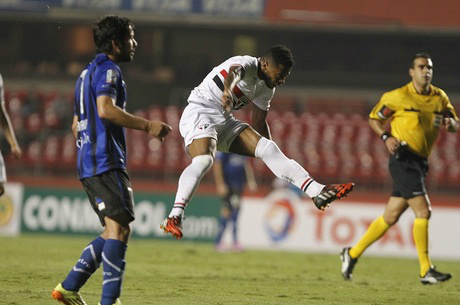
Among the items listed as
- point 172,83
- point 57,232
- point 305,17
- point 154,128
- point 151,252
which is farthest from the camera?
point 172,83

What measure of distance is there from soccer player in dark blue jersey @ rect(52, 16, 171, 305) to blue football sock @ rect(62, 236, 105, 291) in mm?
164

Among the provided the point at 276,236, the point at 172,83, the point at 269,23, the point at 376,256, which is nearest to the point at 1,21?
the point at 172,83

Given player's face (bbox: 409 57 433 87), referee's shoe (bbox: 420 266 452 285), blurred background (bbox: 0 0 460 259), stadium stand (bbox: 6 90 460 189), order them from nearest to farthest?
referee's shoe (bbox: 420 266 452 285) < player's face (bbox: 409 57 433 87) < blurred background (bbox: 0 0 460 259) < stadium stand (bbox: 6 90 460 189)

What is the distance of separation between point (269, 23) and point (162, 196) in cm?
654

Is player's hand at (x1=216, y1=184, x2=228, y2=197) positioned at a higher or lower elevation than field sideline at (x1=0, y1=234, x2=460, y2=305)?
higher

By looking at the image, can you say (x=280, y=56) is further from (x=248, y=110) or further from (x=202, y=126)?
(x=248, y=110)

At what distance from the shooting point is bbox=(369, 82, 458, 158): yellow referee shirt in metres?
9.98

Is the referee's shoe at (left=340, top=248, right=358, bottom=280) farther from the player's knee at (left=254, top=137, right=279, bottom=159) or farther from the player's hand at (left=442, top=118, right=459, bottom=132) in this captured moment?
the player's knee at (left=254, top=137, right=279, bottom=159)

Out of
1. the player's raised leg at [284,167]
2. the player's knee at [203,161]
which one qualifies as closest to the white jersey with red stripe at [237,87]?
the player's raised leg at [284,167]

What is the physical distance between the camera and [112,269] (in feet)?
21.4

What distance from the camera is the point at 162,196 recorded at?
1783 cm

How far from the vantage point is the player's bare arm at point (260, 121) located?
8828 mm

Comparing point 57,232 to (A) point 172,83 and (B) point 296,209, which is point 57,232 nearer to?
(B) point 296,209

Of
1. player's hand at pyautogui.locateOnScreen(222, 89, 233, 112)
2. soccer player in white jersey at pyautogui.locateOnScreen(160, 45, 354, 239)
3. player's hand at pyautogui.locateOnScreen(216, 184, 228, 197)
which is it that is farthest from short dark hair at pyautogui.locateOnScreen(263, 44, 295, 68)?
player's hand at pyautogui.locateOnScreen(216, 184, 228, 197)
